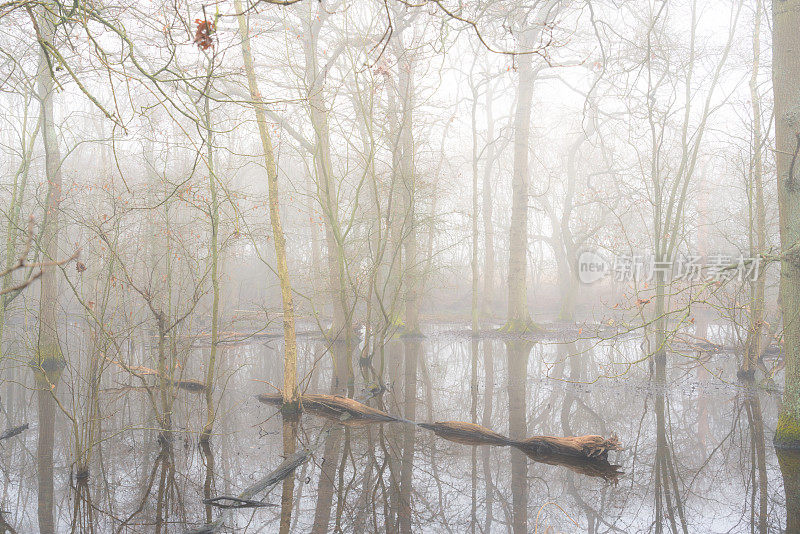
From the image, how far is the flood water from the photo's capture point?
13.7ft

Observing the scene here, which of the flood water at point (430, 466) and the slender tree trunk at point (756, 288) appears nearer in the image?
the flood water at point (430, 466)

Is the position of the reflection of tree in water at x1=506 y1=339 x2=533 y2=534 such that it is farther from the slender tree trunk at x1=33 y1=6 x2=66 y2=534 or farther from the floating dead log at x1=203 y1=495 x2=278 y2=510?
A: the slender tree trunk at x1=33 y1=6 x2=66 y2=534

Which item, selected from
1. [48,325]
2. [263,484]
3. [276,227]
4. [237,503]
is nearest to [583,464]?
[263,484]

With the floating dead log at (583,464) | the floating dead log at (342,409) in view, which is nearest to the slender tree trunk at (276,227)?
the floating dead log at (342,409)

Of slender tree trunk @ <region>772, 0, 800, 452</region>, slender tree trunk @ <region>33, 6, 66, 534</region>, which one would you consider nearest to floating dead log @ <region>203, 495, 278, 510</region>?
slender tree trunk @ <region>33, 6, 66, 534</region>

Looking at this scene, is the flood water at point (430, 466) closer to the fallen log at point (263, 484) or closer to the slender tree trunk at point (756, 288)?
the fallen log at point (263, 484)

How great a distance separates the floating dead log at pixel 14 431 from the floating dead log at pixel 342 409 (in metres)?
3.11

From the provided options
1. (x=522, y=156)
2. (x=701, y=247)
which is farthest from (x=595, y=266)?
(x=522, y=156)

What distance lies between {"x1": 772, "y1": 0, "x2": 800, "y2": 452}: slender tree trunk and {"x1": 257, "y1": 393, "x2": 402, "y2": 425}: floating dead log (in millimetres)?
4307

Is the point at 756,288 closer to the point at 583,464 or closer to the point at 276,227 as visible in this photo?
the point at 583,464

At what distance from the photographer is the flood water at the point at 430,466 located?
4188 mm

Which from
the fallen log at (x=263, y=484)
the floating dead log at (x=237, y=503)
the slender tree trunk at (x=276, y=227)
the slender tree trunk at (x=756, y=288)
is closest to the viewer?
the fallen log at (x=263, y=484)

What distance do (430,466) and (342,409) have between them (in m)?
2.38

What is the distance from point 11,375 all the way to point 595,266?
23.2 meters
